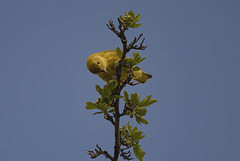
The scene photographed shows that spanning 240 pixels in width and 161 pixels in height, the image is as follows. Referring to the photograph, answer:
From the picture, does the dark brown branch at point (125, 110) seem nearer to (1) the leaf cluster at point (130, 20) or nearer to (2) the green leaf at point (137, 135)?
(2) the green leaf at point (137, 135)

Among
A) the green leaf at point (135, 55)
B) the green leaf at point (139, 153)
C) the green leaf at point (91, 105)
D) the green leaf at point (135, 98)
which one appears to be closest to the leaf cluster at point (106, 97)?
the green leaf at point (91, 105)

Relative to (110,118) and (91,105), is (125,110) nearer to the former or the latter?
(110,118)

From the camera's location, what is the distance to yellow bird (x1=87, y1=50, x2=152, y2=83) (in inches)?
72.7

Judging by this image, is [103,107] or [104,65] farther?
[104,65]

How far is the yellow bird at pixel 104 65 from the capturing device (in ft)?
6.06

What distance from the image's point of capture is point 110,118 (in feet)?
5.91

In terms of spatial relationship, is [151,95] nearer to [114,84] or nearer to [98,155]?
[114,84]

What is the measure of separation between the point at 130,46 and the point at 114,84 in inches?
11.4

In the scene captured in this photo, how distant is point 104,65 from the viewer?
1.88 meters

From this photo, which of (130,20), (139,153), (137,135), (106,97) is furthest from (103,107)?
(130,20)

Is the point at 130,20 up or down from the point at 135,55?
up

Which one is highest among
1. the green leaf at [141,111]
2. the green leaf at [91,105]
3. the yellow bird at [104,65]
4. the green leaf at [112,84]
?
the yellow bird at [104,65]

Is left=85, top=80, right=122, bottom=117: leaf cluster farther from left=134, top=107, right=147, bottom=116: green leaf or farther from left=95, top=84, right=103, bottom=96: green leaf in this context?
left=134, top=107, right=147, bottom=116: green leaf

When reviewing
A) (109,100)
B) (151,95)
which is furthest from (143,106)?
(109,100)
